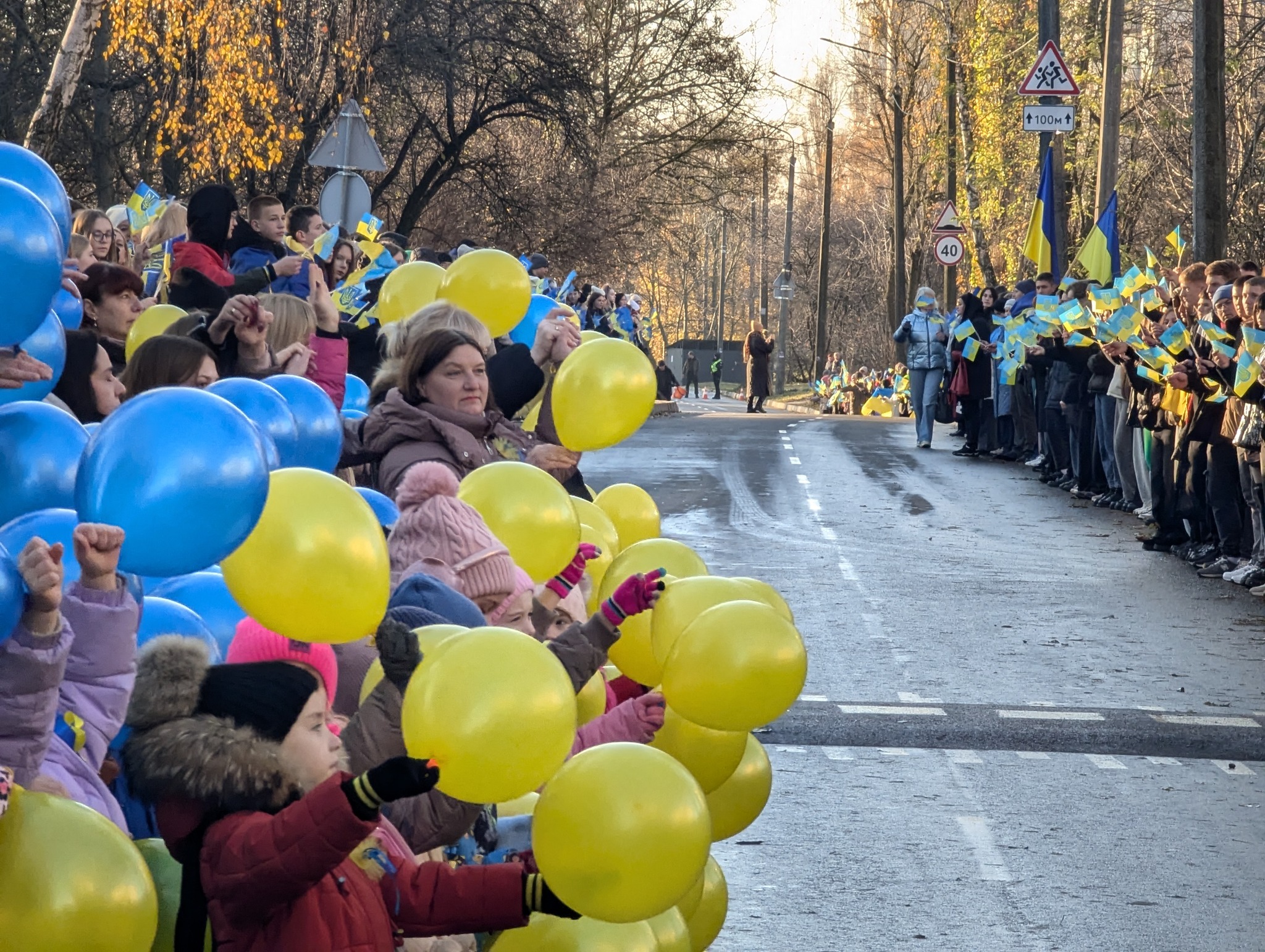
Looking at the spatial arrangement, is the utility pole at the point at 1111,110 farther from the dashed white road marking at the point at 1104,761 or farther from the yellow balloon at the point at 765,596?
the yellow balloon at the point at 765,596

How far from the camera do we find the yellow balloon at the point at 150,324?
691 centimetres

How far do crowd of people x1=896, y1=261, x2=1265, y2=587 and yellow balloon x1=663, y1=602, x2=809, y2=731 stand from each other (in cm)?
812

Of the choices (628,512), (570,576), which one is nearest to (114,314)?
(628,512)

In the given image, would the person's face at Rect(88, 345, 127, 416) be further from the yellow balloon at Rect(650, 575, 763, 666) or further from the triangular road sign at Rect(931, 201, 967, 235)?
the triangular road sign at Rect(931, 201, 967, 235)

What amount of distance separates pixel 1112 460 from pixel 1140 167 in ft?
73.1

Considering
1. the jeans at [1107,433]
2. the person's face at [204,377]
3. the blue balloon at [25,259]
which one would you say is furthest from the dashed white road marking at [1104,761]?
the jeans at [1107,433]

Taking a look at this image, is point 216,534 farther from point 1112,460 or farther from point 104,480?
point 1112,460

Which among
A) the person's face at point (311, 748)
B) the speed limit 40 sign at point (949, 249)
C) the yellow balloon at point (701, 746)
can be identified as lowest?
the yellow balloon at point (701, 746)

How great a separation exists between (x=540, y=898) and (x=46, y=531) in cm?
125

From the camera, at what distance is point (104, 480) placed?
10.6ft

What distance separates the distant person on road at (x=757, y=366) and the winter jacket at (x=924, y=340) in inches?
651

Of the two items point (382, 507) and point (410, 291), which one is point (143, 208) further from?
point (382, 507)

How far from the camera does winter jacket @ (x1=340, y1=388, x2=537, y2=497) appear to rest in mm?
5652

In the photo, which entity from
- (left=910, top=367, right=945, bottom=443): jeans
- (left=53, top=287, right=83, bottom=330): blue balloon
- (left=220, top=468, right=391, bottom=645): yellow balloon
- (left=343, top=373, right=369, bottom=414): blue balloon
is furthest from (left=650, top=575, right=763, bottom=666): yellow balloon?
(left=910, top=367, right=945, bottom=443): jeans
